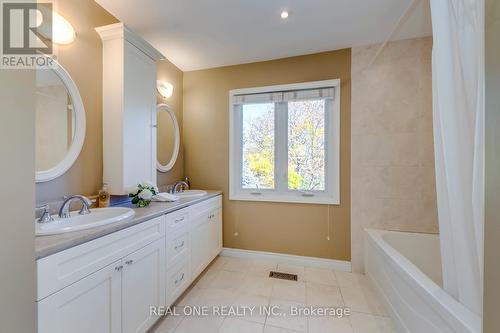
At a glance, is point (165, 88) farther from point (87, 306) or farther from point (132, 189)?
point (87, 306)

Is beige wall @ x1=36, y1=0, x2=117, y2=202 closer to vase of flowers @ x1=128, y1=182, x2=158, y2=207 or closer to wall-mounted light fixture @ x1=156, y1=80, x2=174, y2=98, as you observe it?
vase of flowers @ x1=128, y1=182, x2=158, y2=207

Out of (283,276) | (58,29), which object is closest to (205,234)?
(283,276)

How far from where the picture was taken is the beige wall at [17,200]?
0.66 m

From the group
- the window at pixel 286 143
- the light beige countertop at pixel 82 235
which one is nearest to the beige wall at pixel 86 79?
the light beige countertop at pixel 82 235

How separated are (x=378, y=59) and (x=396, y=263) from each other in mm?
2032

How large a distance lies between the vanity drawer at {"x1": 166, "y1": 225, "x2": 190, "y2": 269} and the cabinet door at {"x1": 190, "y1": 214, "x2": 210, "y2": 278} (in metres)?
0.10

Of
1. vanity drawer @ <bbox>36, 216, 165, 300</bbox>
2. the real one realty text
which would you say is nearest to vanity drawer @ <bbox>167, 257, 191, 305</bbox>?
the real one realty text

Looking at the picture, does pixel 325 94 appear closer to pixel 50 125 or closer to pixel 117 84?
pixel 117 84

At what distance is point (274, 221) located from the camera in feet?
8.39

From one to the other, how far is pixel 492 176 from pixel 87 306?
158 centimetres

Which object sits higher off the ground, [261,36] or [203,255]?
[261,36]

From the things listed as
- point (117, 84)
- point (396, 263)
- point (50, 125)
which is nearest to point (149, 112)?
point (117, 84)

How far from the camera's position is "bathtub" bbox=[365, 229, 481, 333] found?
101 cm

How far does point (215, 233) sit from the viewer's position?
8.11ft
